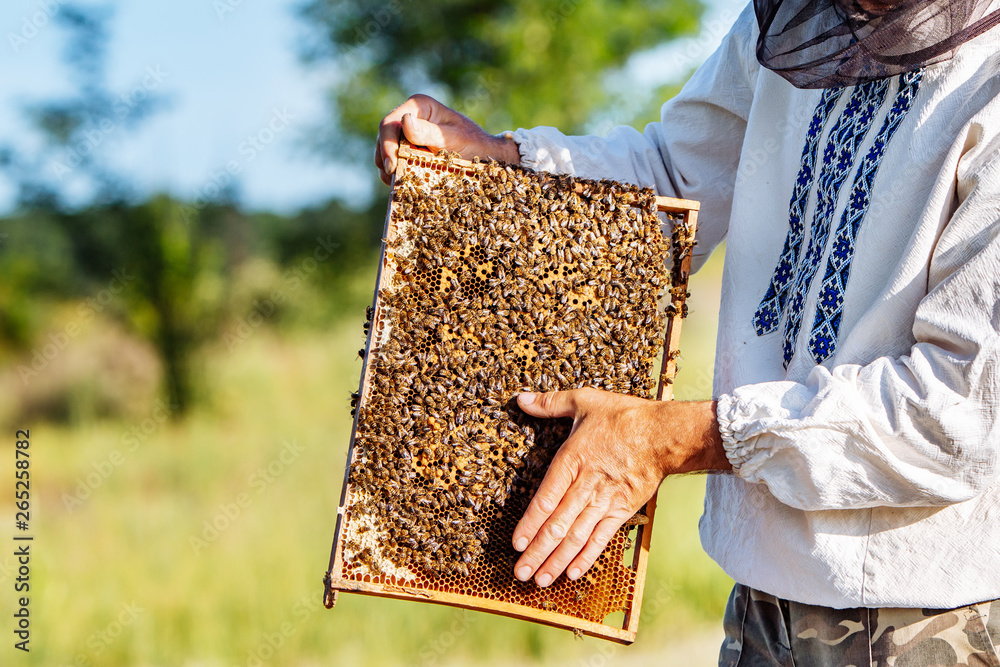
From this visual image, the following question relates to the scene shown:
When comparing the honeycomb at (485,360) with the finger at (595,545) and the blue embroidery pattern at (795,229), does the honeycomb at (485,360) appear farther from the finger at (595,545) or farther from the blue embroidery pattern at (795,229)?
the blue embroidery pattern at (795,229)

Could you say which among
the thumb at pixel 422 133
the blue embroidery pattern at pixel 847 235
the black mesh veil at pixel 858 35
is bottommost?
the blue embroidery pattern at pixel 847 235

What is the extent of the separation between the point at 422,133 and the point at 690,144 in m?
1.13

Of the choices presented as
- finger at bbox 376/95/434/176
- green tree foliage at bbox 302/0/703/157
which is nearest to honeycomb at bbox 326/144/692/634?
finger at bbox 376/95/434/176

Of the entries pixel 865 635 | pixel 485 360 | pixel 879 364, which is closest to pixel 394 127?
pixel 485 360

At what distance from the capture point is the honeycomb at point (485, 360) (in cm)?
237

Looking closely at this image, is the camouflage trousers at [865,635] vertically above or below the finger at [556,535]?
below

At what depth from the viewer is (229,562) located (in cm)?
669

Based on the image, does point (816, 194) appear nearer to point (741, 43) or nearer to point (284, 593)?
point (741, 43)

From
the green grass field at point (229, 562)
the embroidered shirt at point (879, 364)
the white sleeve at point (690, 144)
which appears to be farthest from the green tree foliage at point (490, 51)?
the embroidered shirt at point (879, 364)

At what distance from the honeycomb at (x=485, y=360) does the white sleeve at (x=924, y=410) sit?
56 cm

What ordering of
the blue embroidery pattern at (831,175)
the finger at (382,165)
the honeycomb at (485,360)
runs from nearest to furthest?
the blue embroidery pattern at (831,175), the honeycomb at (485,360), the finger at (382,165)

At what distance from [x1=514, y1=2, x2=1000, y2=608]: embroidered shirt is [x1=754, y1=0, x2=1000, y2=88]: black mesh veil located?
98mm

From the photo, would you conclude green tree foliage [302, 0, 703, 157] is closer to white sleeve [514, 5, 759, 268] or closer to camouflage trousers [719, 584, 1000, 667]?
white sleeve [514, 5, 759, 268]

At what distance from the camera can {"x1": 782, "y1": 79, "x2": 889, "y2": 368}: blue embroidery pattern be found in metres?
2.25
